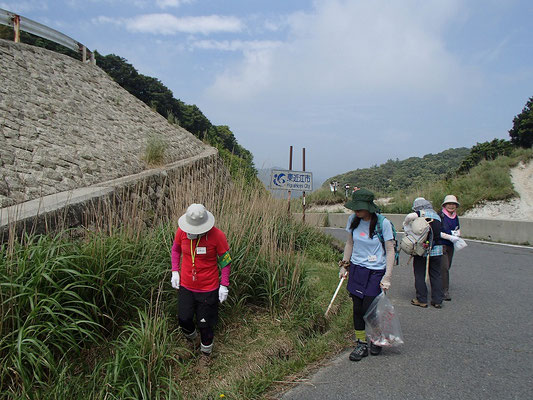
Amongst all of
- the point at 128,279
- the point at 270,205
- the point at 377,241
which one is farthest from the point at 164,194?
the point at 377,241

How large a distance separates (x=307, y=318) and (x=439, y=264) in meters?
2.67

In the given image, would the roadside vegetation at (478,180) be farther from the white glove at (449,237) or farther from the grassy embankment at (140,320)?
the grassy embankment at (140,320)

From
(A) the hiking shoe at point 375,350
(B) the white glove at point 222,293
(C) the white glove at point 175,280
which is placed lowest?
(A) the hiking shoe at point 375,350

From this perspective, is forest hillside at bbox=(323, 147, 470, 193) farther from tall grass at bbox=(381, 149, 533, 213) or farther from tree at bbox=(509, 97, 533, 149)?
tall grass at bbox=(381, 149, 533, 213)

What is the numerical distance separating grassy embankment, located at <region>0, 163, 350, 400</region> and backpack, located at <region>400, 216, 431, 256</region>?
148 centimetres

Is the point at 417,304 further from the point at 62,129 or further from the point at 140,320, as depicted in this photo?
the point at 62,129

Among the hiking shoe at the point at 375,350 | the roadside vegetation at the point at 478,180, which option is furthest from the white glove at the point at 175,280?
the roadside vegetation at the point at 478,180

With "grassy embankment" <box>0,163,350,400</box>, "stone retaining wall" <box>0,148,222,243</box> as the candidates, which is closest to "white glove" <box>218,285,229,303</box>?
"grassy embankment" <box>0,163,350,400</box>

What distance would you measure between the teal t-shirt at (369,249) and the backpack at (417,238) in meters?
1.80

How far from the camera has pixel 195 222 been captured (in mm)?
3701

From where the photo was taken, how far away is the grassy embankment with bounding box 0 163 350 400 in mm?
2936

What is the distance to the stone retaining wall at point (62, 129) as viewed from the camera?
6.98m

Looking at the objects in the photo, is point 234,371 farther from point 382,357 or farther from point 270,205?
point 270,205

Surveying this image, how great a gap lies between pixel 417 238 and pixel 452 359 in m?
2.20
